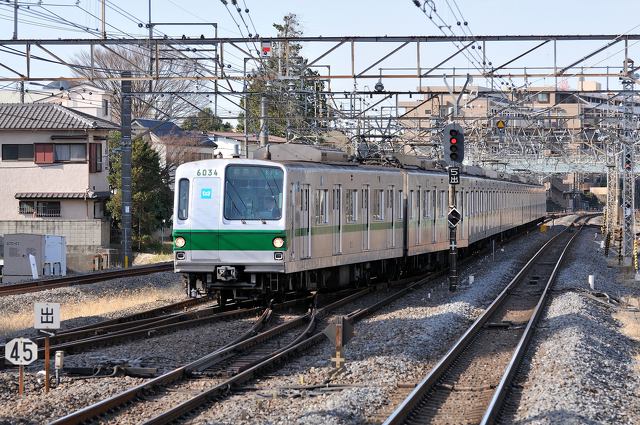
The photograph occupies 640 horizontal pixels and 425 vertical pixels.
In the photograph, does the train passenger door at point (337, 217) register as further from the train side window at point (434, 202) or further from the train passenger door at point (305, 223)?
the train side window at point (434, 202)

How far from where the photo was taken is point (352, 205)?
690 inches

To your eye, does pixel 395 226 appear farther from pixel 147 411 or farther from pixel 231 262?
pixel 147 411

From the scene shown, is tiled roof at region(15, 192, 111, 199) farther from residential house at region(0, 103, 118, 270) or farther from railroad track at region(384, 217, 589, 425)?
railroad track at region(384, 217, 589, 425)

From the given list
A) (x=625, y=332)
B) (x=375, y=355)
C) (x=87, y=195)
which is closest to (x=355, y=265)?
(x=625, y=332)

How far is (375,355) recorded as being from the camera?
11289 millimetres

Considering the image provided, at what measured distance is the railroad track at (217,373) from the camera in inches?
321

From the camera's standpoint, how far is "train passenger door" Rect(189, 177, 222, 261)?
14961 mm

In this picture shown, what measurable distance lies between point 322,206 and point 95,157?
25960 mm

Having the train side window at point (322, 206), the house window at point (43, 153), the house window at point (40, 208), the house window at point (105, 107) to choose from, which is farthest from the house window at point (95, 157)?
the train side window at point (322, 206)

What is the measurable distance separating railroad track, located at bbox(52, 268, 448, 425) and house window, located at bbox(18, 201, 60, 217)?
27.9 metres

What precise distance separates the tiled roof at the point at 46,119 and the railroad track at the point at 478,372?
2528 cm

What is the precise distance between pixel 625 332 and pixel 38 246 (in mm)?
18079

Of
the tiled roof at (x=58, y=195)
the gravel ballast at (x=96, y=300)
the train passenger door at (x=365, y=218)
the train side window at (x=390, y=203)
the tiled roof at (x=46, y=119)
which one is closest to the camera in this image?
the gravel ballast at (x=96, y=300)

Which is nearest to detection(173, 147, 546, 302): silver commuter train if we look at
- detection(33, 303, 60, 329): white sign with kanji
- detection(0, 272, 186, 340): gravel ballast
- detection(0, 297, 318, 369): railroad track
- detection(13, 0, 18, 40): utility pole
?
detection(0, 297, 318, 369): railroad track
